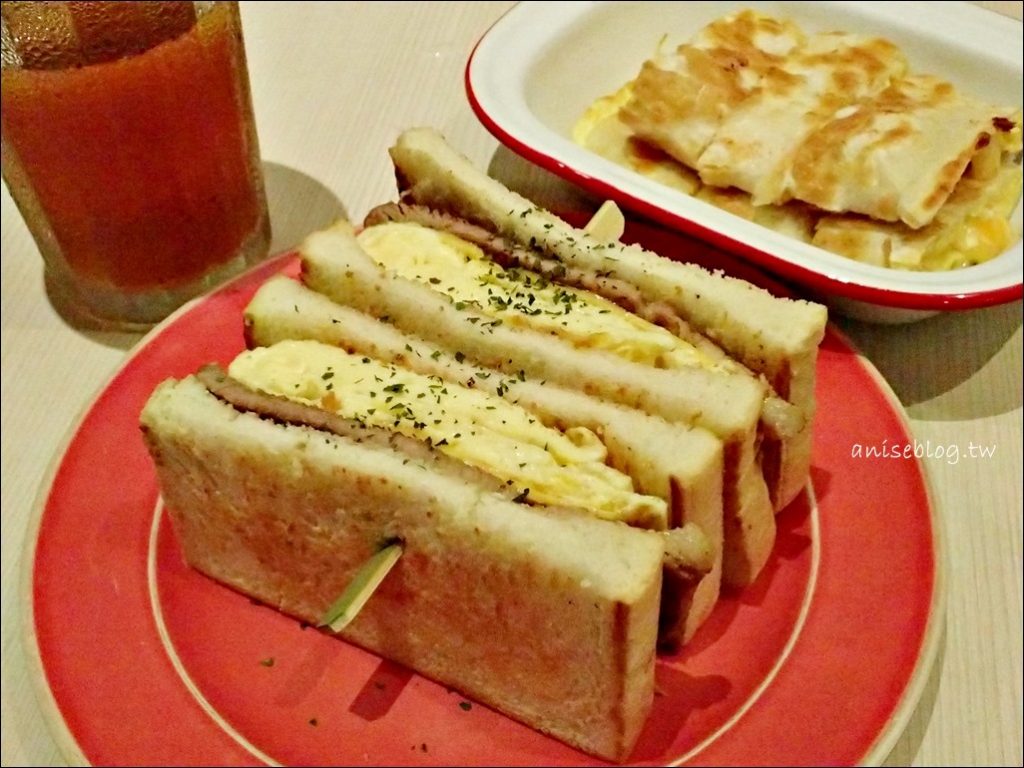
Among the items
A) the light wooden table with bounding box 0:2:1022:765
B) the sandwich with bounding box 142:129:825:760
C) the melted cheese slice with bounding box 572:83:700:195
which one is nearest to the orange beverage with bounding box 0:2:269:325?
the light wooden table with bounding box 0:2:1022:765

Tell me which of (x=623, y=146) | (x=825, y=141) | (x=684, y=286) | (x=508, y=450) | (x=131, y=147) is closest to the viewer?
(x=508, y=450)

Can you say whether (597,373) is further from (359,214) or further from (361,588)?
(359,214)

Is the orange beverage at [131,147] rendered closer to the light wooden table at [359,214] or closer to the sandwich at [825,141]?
the light wooden table at [359,214]

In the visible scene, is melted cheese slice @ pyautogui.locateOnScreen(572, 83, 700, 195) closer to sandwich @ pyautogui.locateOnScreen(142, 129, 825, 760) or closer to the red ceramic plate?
sandwich @ pyautogui.locateOnScreen(142, 129, 825, 760)

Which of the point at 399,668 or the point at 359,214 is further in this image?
the point at 359,214

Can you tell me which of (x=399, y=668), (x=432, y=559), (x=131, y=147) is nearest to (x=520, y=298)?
(x=432, y=559)
